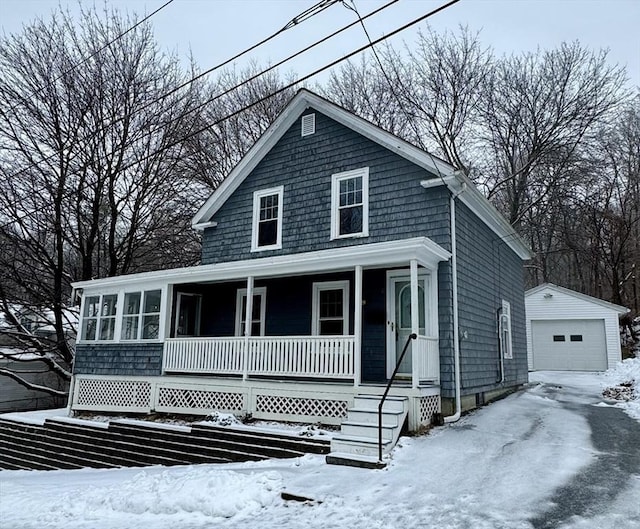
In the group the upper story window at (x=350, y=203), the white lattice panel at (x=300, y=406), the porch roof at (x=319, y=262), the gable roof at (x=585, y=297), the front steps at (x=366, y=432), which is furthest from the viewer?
the gable roof at (x=585, y=297)

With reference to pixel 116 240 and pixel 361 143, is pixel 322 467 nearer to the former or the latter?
pixel 361 143

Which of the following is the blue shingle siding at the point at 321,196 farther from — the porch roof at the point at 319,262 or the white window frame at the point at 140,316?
the white window frame at the point at 140,316

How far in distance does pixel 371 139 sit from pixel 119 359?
8263 millimetres

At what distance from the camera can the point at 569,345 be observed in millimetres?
20609

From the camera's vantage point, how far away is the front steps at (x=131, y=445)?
7785 mm

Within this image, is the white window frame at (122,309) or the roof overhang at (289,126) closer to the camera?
the roof overhang at (289,126)

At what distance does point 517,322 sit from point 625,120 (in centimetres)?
1731

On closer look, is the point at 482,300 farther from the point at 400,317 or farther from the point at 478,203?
the point at 400,317

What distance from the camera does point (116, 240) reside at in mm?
19625

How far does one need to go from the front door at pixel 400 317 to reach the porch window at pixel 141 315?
224 inches

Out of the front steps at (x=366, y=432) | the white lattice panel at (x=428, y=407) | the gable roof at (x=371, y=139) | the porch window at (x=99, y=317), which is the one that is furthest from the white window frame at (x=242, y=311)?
the white lattice panel at (x=428, y=407)

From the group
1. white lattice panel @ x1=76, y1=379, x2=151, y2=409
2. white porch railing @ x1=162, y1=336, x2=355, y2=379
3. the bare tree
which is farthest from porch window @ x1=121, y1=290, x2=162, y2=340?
the bare tree

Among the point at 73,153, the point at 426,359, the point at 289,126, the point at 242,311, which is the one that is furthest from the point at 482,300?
the point at 73,153

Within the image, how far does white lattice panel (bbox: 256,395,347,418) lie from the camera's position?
8.81 metres
